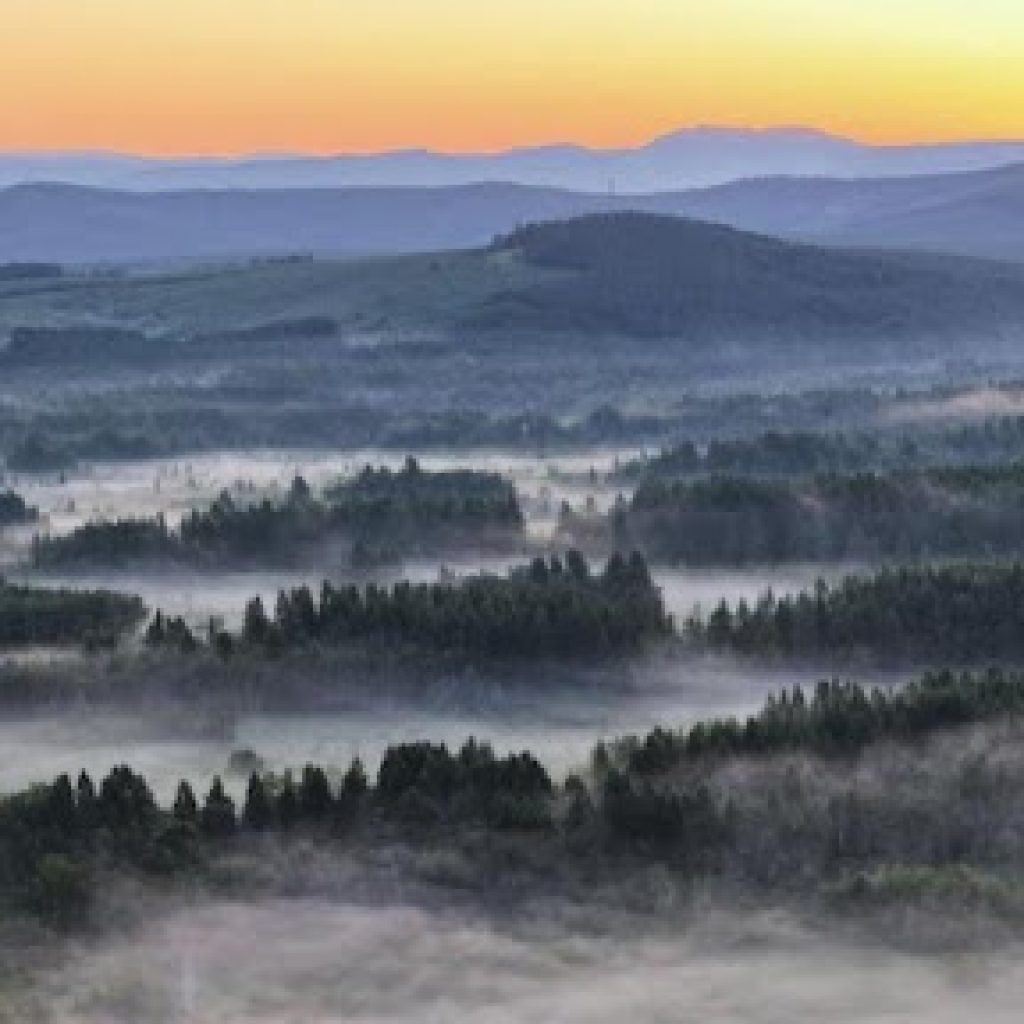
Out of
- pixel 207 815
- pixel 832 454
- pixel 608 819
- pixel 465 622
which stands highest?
pixel 832 454

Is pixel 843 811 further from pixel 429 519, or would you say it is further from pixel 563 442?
pixel 563 442

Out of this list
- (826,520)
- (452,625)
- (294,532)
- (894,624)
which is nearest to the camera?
(452,625)

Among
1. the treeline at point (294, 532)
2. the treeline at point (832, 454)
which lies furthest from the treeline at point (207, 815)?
the treeline at point (832, 454)

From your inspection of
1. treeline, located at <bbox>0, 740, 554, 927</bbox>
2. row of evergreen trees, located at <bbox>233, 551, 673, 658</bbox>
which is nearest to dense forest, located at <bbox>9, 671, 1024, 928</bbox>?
treeline, located at <bbox>0, 740, 554, 927</bbox>

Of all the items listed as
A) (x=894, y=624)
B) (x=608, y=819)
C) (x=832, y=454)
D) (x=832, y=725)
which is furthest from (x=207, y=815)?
(x=832, y=454)

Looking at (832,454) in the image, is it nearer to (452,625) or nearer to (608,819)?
(452,625)

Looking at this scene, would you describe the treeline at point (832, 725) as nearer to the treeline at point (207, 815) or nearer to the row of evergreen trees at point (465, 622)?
the treeline at point (207, 815)

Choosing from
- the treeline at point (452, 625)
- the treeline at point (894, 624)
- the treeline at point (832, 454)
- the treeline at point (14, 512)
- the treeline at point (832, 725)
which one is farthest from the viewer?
the treeline at point (832, 454)
